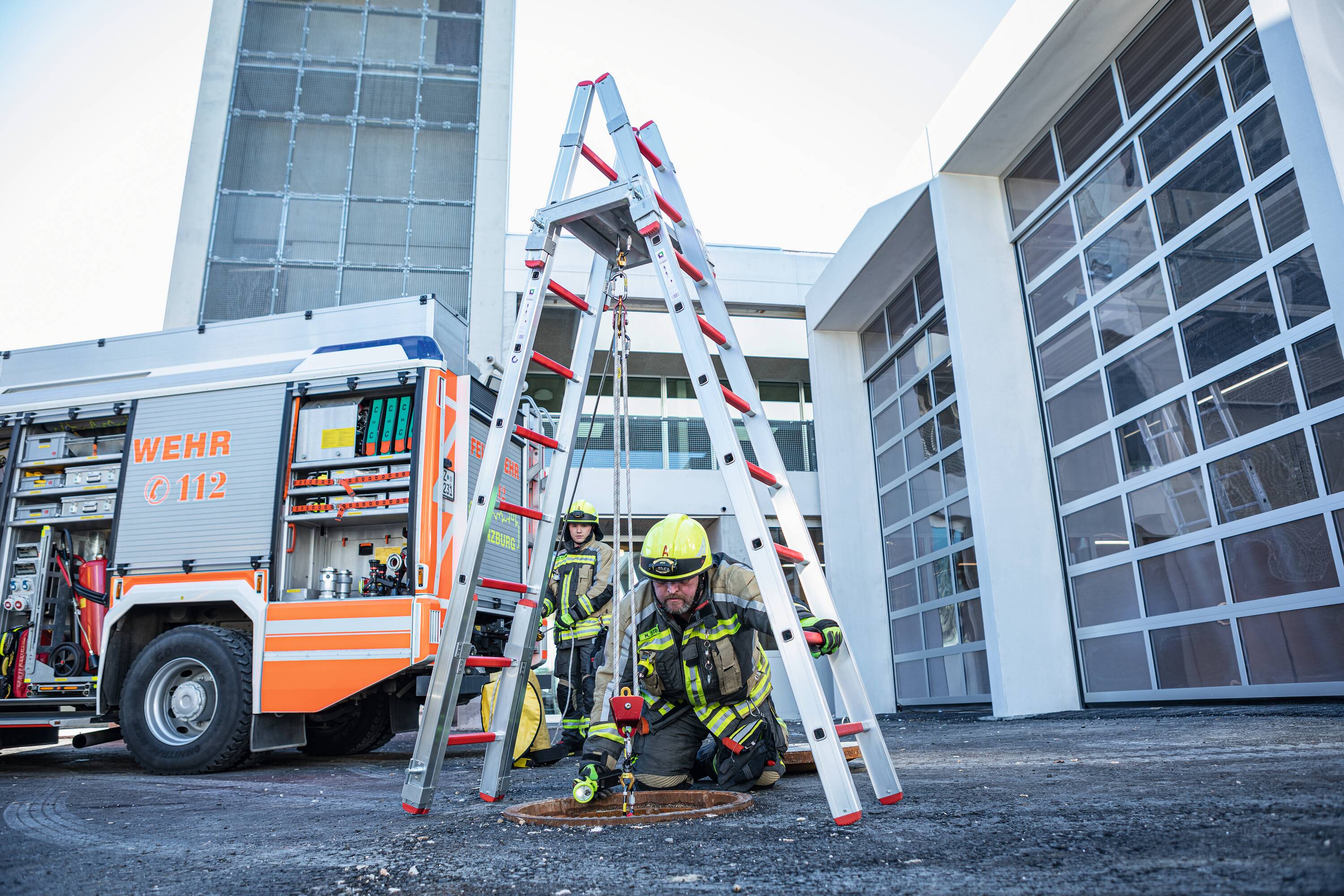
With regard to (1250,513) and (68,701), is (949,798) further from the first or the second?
(68,701)

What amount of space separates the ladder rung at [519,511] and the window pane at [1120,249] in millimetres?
5936

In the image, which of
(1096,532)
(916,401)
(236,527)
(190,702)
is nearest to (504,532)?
(236,527)

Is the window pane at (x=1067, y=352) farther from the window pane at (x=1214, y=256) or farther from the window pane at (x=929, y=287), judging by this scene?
the window pane at (x=929, y=287)

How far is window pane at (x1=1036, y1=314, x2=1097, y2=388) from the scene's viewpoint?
8.05m

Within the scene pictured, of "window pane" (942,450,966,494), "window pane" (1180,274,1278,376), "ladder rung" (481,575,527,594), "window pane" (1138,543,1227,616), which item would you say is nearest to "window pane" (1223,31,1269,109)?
"window pane" (1180,274,1278,376)

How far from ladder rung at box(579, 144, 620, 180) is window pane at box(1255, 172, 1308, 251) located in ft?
15.4

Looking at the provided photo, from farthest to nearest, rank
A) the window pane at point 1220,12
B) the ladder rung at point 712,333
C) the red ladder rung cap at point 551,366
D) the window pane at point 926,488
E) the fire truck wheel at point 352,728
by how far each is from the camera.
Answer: the window pane at point 926,488, the fire truck wheel at point 352,728, the window pane at point 1220,12, the red ladder rung cap at point 551,366, the ladder rung at point 712,333

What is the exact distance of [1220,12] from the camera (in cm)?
656

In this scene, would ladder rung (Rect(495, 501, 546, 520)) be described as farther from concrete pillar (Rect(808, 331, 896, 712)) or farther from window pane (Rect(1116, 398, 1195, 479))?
concrete pillar (Rect(808, 331, 896, 712))

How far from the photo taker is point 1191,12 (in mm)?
6875

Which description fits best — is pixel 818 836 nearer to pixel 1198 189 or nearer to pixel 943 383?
pixel 1198 189

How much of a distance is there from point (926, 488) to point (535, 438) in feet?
26.3

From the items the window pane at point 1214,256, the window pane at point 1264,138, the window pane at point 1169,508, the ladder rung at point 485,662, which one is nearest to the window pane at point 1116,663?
the window pane at point 1169,508

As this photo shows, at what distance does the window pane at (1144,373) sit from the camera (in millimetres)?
6973
